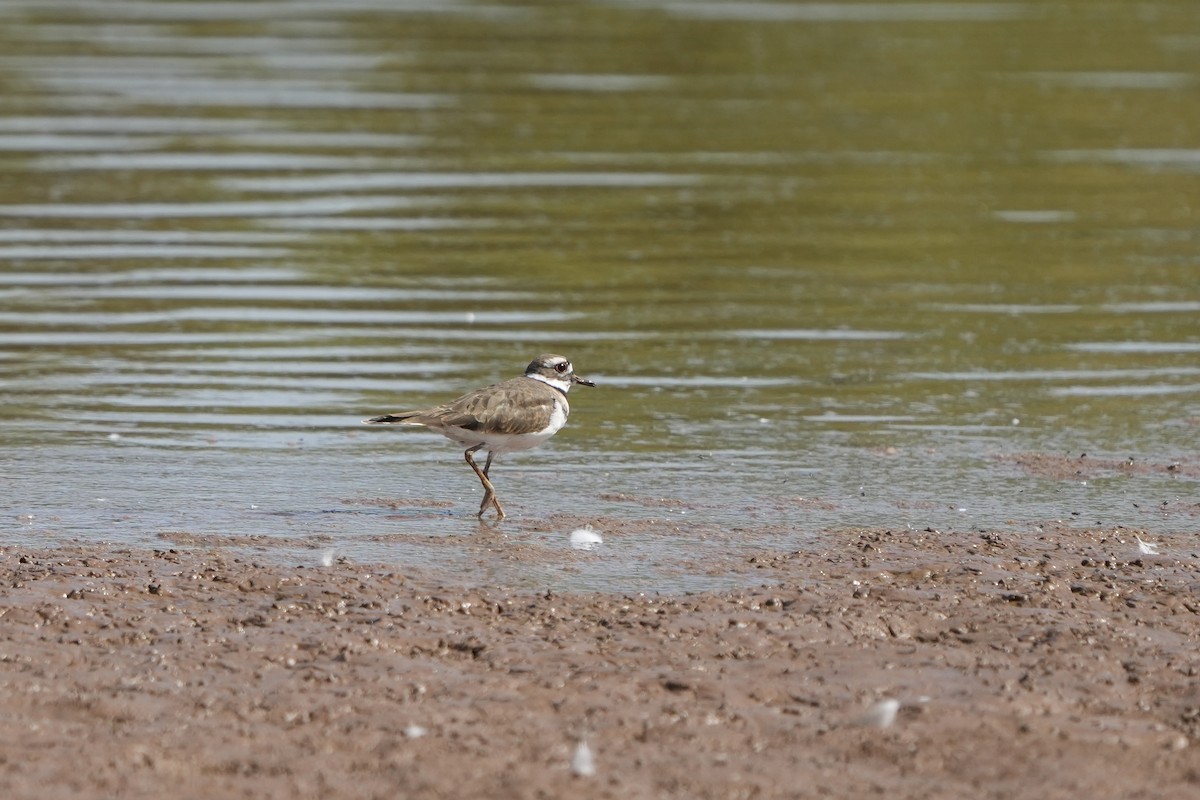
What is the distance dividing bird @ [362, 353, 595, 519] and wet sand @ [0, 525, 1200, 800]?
104cm

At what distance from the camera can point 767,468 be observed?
36.4 feet

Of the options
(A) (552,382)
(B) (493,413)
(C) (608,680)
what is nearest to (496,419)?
(B) (493,413)

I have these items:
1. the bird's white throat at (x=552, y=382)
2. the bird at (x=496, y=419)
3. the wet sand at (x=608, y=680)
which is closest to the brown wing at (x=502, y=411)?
the bird at (x=496, y=419)

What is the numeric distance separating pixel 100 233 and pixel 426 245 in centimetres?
295

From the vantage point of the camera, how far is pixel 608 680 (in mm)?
7156

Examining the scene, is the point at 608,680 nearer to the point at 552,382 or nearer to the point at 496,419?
the point at 496,419

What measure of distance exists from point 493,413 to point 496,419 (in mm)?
33

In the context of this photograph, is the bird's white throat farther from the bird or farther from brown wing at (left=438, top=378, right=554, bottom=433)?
brown wing at (left=438, top=378, right=554, bottom=433)

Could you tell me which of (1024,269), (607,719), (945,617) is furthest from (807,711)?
(1024,269)

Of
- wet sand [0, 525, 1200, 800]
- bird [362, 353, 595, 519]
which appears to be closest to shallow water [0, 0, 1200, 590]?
bird [362, 353, 595, 519]

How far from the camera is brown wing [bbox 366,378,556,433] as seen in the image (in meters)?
9.92

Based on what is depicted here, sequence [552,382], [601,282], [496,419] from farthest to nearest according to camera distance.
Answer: [601,282] → [552,382] → [496,419]

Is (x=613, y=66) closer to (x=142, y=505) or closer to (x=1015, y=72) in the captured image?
(x=1015, y=72)

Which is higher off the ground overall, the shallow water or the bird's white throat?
the bird's white throat
